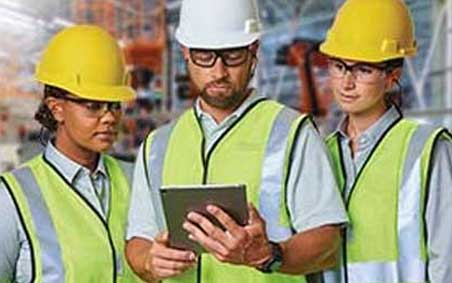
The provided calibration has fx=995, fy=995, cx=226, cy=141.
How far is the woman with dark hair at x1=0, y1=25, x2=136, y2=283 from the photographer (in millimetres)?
1985

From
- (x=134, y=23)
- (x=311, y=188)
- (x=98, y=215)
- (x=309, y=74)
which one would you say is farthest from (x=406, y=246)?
(x=134, y=23)

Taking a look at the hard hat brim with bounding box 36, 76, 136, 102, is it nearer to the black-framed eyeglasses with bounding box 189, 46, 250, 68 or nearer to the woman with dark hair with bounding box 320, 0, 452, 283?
the black-framed eyeglasses with bounding box 189, 46, 250, 68

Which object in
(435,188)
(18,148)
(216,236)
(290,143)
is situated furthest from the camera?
(18,148)

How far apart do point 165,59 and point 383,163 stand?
126 inches

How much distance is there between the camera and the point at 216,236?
1.57 meters

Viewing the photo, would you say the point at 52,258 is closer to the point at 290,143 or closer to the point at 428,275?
the point at 290,143

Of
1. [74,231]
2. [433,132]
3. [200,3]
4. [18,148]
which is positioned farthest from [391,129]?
[18,148]

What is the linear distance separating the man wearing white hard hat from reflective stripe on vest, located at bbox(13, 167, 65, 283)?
0.18 metres

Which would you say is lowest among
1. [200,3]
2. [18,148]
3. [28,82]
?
[18,148]

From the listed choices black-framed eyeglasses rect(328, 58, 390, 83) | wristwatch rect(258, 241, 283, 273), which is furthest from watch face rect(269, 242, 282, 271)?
black-framed eyeglasses rect(328, 58, 390, 83)

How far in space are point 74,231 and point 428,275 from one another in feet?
2.32

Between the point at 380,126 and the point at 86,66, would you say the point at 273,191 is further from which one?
the point at 86,66

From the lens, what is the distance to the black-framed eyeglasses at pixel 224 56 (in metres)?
1.78

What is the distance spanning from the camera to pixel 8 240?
198 centimetres
